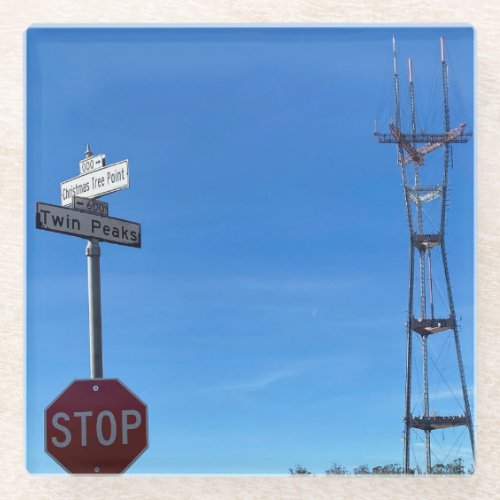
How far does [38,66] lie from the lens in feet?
18.5

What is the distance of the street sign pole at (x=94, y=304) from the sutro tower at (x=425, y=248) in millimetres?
1666

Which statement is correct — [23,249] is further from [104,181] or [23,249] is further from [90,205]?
[104,181]

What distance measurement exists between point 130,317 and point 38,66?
148 cm

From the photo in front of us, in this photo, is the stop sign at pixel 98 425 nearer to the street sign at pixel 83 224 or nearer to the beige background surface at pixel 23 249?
the beige background surface at pixel 23 249

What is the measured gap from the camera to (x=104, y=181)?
5480 mm

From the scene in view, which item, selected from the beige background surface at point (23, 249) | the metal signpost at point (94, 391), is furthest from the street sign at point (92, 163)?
the beige background surface at point (23, 249)

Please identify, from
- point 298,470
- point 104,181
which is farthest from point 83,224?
point 298,470

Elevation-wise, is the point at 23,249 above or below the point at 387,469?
above

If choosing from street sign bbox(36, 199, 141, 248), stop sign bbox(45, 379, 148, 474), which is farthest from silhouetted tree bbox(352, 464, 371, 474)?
street sign bbox(36, 199, 141, 248)

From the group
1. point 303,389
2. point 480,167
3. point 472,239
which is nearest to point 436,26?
point 480,167

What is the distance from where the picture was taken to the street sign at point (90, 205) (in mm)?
5359

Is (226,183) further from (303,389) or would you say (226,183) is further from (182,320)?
(303,389)

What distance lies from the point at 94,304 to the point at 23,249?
0.55 metres
